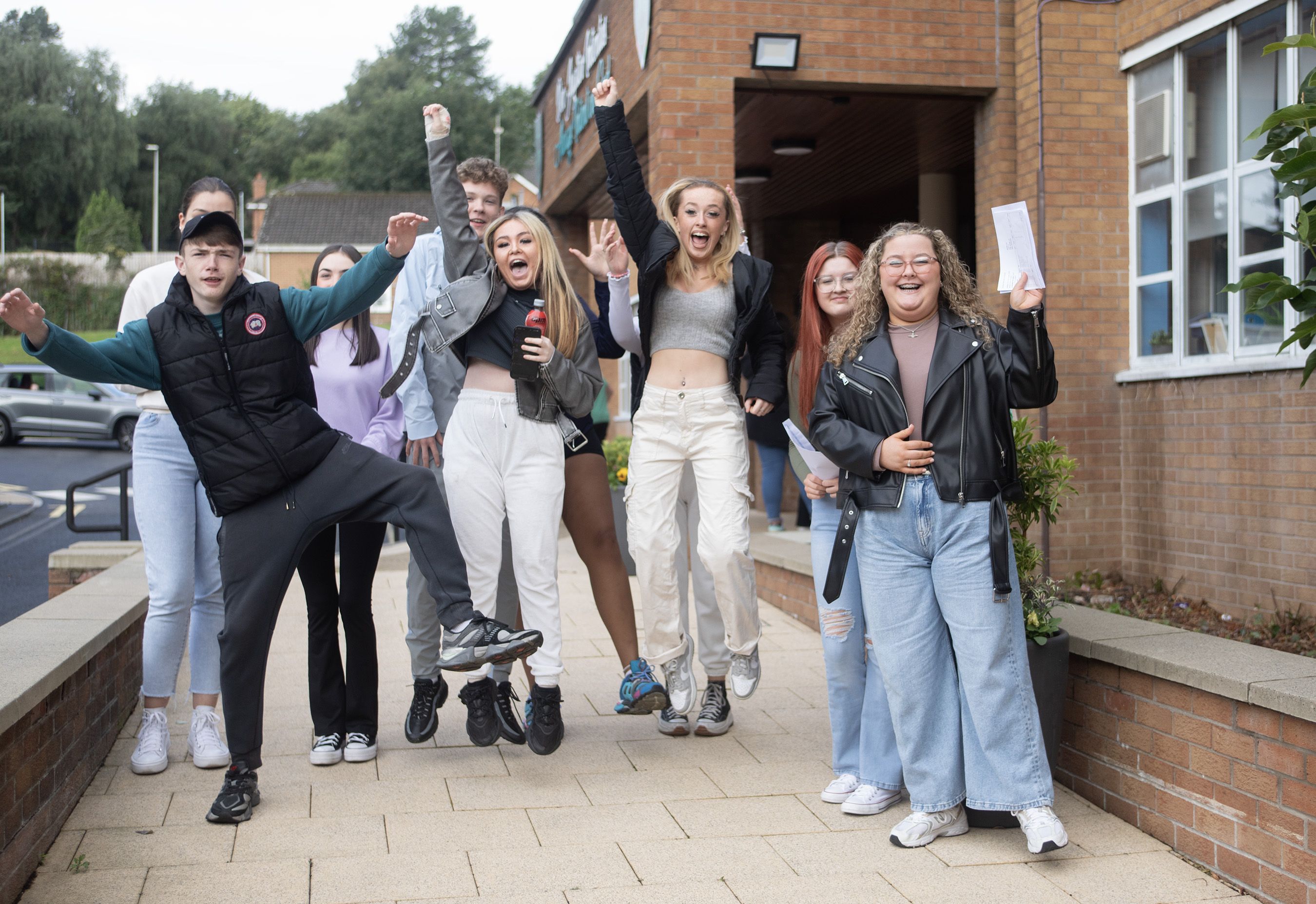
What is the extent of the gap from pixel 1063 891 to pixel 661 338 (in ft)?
7.76

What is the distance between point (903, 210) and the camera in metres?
13.7

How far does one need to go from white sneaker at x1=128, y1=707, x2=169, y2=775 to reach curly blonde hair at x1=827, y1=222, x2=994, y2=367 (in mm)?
2794

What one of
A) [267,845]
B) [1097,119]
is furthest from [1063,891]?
[1097,119]

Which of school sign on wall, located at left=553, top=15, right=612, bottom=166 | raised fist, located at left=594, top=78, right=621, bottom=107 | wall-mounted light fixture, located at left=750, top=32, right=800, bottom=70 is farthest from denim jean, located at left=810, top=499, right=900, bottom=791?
school sign on wall, located at left=553, top=15, right=612, bottom=166

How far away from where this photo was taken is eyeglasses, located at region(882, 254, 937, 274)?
12.1 ft

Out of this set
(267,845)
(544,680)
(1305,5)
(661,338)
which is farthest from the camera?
(1305,5)

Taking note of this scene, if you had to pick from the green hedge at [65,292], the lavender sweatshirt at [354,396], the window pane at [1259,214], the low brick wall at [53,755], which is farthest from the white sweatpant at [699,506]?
the green hedge at [65,292]

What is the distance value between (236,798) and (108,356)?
1.45m

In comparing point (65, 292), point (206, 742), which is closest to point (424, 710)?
point (206, 742)

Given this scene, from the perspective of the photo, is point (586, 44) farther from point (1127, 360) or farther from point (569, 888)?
point (569, 888)

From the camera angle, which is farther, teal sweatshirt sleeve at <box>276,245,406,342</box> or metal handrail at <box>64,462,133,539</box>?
metal handrail at <box>64,462,133,539</box>

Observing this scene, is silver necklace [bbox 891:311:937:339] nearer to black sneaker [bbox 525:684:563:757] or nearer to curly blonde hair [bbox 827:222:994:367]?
curly blonde hair [bbox 827:222:994:367]

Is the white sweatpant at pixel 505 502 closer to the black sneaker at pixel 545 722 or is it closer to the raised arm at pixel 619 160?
the black sneaker at pixel 545 722

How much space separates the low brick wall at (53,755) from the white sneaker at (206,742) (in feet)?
1.08
